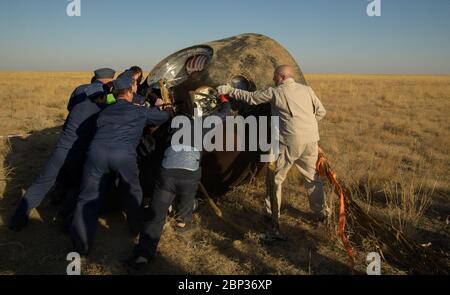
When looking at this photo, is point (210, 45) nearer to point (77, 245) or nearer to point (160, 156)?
point (160, 156)

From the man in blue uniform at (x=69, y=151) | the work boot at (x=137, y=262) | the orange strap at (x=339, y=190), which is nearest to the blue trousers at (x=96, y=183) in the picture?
the work boot at (x=137, y=262)

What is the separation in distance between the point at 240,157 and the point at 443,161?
5.89 meters

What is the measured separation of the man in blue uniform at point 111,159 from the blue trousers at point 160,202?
418mm

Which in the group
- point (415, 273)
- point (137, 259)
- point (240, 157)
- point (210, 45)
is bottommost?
point (415, 273)

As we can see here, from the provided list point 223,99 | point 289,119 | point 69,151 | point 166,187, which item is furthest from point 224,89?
point 69,151

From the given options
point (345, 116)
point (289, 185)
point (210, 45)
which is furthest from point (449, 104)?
point (210, 45)

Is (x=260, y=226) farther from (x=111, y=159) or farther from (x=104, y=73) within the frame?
(x=104, y=73)

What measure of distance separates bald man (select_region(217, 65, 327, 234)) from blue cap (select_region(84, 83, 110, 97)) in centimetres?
166

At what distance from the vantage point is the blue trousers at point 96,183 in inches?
173

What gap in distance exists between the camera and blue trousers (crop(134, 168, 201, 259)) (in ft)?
13.9

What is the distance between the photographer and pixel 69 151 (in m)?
5.19

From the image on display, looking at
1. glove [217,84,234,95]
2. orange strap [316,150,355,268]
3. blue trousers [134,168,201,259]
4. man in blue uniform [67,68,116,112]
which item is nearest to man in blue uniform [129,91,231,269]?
blue trousers [134,168,201,259]
